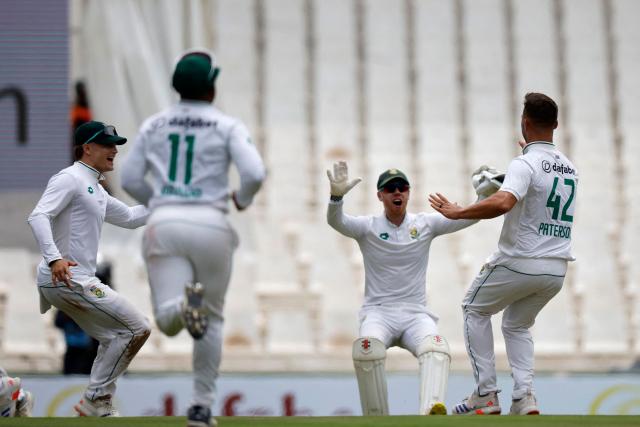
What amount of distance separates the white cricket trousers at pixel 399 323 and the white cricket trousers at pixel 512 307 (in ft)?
1.55

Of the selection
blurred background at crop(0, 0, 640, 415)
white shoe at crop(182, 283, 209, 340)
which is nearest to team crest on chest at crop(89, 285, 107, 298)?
white shoe at crop(182, 283, 209, 340)

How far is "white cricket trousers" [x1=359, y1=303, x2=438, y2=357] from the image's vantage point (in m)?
10.1

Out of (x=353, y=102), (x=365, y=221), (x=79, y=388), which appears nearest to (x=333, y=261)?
(x=353, y=102)

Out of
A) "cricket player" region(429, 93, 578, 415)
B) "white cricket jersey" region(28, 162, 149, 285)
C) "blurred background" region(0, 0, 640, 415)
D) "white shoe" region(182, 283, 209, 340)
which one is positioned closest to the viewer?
"white shoe" region(182, 283, 209, 340)

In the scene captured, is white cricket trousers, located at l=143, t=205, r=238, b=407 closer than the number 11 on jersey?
Yes

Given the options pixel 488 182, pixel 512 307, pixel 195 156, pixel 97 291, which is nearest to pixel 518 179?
pixel 488 182

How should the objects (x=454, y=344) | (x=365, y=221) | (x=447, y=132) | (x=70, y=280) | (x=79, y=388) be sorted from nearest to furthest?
(x=70, y=280) < (x=365, y=221) < (x=79, y=388) < (x=454, y=344) < (x=447, y=132)

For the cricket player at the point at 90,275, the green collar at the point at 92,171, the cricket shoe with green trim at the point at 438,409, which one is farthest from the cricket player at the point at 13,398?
the cricket shoe with green trim at the point at 438,409

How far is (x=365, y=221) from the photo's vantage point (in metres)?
10.4

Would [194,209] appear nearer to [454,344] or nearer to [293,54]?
[454,344]

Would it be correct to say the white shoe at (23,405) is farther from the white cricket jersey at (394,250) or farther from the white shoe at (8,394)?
the white cricket jersey at (394,250)

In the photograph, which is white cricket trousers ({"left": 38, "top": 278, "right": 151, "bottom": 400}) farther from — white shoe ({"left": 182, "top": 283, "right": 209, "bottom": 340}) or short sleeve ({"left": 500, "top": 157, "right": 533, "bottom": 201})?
short sleeve ({"left": 500, "top": 157, "right": 533, "bottom": 201})

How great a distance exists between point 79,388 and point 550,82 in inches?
651

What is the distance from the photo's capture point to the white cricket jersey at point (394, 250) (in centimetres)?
1030
